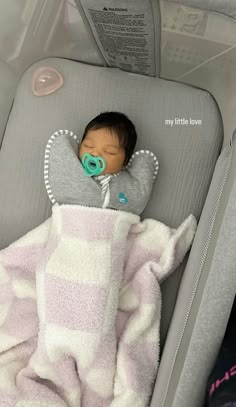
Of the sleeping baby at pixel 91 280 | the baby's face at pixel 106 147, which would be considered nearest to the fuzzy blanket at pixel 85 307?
the sleeping baby at pixel 91 280

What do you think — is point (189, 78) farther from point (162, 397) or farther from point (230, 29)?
point (162, 397)

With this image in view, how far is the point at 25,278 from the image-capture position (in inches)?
44.9

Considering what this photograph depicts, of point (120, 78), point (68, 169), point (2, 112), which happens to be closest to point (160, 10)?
point (120, 78)

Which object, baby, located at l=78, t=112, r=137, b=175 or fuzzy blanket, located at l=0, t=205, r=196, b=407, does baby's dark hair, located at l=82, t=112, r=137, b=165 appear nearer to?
baby, located at l=78, t=112, r=137, b=175

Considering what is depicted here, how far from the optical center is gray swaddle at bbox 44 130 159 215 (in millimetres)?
1117

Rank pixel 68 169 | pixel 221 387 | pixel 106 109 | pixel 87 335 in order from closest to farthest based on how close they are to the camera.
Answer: pixel 221 387
pixel 87 335
pixel 68 169
pixel 106 109

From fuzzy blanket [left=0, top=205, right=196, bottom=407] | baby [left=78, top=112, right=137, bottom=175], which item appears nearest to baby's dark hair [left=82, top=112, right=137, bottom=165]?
baby [left=78, top=112, right=137, bottom=175]

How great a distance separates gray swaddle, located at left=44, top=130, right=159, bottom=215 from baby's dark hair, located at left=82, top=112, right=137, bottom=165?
4 centimetres

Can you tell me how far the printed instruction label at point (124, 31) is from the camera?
3.30 ft

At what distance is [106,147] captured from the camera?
3.59 feet

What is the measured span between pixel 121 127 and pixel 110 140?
42mm

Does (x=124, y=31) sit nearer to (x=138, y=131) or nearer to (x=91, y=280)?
(x=138, y=131)

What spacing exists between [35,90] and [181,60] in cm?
35

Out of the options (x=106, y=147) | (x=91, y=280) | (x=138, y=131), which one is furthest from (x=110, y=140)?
(x=91, y=280)
